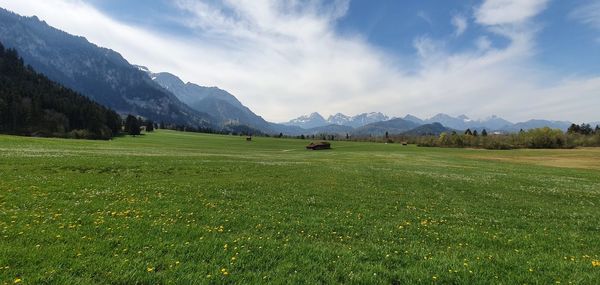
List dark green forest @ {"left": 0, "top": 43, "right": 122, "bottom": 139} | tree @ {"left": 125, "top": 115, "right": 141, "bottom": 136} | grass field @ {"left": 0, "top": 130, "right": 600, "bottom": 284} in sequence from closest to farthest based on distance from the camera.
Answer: grass field @ {"left": 0, "top": 130, "right": 600, "bottom": 284} → dark green forest @ {"left": 0, "top": 43, "right": 122, "bottom": 139} → tree @ {"left": 125, "top": 115, "right": 141, "bottom": 136}

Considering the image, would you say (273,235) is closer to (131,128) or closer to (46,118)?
(46,118)

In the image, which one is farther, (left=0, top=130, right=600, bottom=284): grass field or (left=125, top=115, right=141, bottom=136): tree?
(left=125, top=115, right=141, bottom=136): tree

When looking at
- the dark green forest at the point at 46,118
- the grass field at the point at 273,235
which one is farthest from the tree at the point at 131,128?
the grass field at the point at 273,235

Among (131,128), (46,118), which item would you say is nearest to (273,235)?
(46,118)

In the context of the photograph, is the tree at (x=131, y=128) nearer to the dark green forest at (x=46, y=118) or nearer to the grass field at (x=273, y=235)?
the dark green forest at (x=46, y=118)

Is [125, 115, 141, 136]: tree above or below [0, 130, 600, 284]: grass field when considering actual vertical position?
above

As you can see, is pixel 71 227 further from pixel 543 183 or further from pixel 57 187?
pixel 543 183

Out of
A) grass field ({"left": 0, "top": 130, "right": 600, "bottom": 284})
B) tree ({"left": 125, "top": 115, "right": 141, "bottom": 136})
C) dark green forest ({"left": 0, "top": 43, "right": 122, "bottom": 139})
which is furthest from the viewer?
tree ({"left": 125, "top": 115, "right": 141, "bottom": 136})

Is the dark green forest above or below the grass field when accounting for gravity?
A: above

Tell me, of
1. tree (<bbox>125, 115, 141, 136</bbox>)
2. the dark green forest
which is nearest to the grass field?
the dark green forest

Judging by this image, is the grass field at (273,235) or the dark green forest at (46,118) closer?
the grass field at (273,235)

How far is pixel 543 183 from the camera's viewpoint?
3728 centimetres

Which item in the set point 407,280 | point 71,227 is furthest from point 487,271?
point 71,227

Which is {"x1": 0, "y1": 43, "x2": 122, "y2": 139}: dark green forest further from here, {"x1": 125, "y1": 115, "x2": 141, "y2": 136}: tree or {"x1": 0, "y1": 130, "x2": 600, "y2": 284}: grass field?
{"x1": 0, "y1": 130, "x2": 600, "y2": 284}: grass field
